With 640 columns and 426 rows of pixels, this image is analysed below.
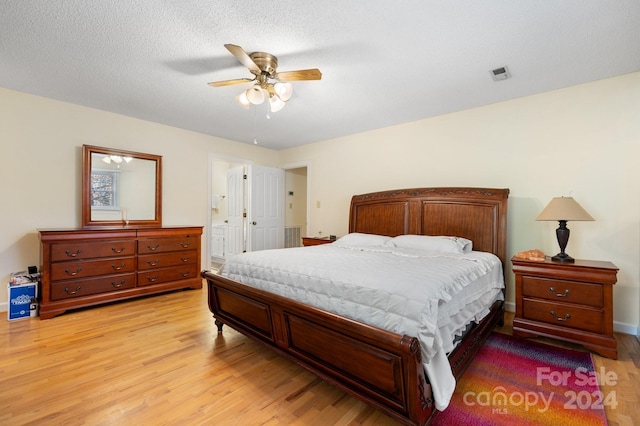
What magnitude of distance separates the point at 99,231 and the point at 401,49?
380 centimetres

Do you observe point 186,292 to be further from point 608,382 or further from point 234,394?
point 608,382

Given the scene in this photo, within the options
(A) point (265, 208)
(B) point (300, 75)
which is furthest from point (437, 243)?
(A) point (265, 208)

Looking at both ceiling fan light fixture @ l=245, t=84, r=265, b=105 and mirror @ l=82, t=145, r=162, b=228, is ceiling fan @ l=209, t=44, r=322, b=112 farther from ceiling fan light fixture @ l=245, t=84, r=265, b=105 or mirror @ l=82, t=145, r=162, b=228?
mirror @ l=82, t=145, r=162, b=228

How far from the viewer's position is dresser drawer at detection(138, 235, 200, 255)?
3781mm

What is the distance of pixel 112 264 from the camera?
3.51 meters

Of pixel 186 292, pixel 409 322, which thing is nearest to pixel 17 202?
pixel 186 292

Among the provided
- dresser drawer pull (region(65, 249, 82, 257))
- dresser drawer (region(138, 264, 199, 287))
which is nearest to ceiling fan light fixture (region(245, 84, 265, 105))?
dresser drawer pull (region(65, 249, 82, 257))

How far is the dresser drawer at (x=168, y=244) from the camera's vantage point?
12.4 ft

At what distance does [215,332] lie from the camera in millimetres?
2752

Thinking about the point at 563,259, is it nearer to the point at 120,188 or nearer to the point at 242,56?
the point at 242,56

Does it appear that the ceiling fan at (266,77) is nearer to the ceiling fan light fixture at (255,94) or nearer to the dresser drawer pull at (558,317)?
the ceiling fan light fixture at (255,94)

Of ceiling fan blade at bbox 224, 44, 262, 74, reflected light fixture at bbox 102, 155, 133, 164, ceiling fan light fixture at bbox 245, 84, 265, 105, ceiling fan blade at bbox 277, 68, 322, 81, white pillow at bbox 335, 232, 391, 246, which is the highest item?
ceiling fan blade at bbox 224, 44, 262, 74

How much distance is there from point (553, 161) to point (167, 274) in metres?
4.94

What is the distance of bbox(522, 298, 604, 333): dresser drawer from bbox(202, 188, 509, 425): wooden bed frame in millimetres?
282
